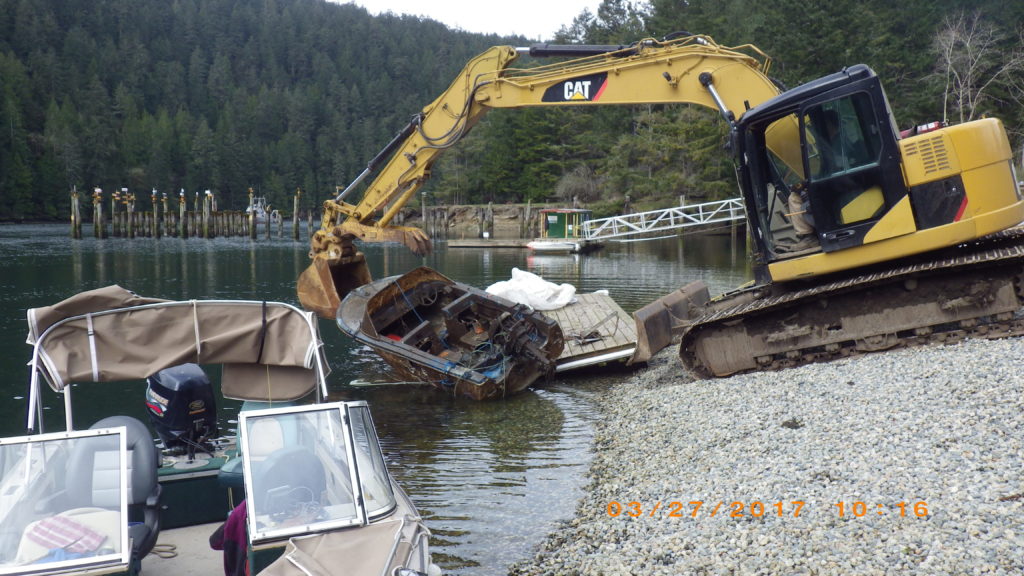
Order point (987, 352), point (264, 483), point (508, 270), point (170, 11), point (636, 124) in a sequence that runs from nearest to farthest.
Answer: point (264, 483), point (987, 352), point (508, 270), point (636, 124), point (170, 11)

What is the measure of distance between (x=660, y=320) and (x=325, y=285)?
7794mm

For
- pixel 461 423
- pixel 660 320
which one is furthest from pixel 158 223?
Result: pixel 461 423

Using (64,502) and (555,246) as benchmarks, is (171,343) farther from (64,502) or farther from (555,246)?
(555,246)

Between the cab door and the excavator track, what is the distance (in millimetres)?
724

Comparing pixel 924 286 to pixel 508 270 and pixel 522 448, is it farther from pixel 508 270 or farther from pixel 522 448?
pixel 508 270

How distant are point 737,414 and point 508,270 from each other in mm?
30178

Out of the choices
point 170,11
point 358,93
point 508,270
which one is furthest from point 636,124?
point 170,11

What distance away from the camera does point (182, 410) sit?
779cm

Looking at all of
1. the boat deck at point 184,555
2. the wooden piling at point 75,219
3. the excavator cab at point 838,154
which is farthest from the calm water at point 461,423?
the wooden piling at point 75,219

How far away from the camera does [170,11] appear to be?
637 ft

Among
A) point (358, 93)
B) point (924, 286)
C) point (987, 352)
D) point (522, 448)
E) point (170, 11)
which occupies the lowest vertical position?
point (522, 448)

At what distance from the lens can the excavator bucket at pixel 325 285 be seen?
1791cm

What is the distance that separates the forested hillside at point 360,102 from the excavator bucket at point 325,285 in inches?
1316

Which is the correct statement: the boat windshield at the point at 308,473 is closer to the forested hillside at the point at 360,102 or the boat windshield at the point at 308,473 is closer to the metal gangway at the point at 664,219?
the forested hillside at the point at 360,102
